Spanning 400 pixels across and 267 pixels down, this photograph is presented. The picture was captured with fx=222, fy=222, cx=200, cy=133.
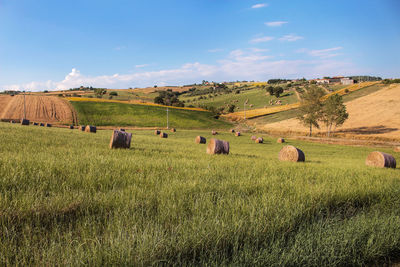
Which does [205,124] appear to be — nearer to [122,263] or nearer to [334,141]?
[334,141]

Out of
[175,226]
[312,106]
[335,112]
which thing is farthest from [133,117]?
[175,226]

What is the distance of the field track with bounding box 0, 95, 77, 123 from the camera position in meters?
58.2

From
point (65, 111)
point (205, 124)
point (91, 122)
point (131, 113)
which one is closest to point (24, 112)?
point (65, 111)

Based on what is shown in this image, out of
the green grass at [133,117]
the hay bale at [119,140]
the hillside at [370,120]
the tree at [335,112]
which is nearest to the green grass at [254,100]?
the hillside at [370,120]

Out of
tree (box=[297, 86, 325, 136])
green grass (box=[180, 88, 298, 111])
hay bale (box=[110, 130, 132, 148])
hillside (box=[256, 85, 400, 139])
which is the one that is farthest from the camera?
green grass (box=[180, 88, 298, 111])

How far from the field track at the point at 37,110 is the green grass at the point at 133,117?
318 cm

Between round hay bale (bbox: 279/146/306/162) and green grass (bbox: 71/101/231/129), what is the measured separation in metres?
54.4

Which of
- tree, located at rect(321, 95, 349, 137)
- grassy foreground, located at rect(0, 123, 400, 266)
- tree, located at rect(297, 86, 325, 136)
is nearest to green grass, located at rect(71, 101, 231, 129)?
tree, located at rect(297, 86, 325, 136)

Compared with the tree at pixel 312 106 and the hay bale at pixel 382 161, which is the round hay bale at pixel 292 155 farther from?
the tree at pixel 312 106

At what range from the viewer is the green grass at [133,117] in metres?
65.8

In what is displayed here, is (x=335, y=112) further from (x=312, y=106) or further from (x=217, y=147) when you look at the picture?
(x=217, y=147)

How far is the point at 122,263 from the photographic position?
7.31 feet

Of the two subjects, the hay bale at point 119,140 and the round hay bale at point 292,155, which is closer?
the hay bale at point 119,140

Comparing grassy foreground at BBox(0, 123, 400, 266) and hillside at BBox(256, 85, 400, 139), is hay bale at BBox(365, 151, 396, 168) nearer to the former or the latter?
grassy foreground at BBox(0, 123, 400, 266)
